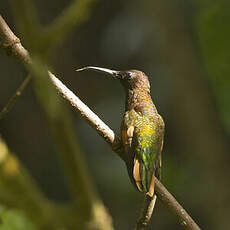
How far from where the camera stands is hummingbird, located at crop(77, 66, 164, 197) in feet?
7.84

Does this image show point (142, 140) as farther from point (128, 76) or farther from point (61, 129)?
point (61, 129)

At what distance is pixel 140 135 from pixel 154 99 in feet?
9.24

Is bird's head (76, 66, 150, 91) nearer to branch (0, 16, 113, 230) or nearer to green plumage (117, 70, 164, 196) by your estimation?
green plumage (117, 70, 164, 196)

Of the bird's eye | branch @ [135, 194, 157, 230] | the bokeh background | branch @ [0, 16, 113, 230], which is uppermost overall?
branch @ [0, 16, 113, 230]

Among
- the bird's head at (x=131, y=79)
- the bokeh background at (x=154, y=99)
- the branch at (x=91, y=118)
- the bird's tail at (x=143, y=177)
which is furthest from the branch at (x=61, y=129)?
the bokeh background at (x=154, y=99)

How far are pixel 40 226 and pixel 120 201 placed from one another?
284cm

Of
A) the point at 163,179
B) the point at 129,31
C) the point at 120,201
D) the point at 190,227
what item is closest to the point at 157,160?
the point at 190,227

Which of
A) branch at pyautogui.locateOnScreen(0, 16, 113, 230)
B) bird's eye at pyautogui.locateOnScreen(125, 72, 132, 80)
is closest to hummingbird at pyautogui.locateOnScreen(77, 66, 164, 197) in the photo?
bird's eye at pyautogui.locateOnScreen(125, 72, 132, 80)

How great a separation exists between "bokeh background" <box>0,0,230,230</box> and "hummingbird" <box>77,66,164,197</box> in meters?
0.80

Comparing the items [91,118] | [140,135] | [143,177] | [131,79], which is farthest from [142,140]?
[91,118]

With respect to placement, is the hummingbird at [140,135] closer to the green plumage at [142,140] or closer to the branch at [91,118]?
the green plumage at [142,140]

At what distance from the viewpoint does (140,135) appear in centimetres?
256

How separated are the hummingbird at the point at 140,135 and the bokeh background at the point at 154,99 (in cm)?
80

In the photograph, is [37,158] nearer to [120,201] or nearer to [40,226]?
[120,201]
